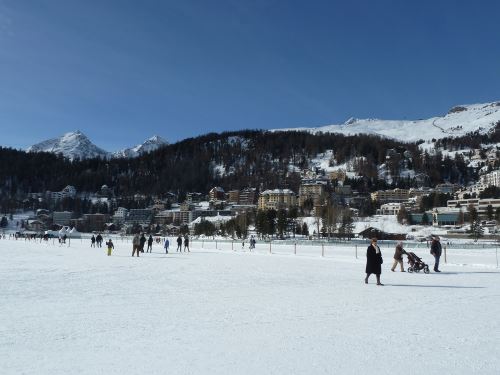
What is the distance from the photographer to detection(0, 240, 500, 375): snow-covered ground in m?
4.93

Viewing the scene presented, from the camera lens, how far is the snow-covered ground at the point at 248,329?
4.93 metres

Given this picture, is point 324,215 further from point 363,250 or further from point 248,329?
point 248,329

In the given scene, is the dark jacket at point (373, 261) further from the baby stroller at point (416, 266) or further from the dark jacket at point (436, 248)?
the dark jacket at point (436, 248)

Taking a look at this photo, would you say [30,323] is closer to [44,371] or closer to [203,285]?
[44,371]

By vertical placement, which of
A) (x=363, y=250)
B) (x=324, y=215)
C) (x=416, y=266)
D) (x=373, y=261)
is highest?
(x=324, y=215)

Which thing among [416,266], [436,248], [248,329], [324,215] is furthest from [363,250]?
[324,215]

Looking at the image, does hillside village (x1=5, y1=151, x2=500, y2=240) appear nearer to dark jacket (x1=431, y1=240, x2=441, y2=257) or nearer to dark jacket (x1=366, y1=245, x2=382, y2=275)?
dark jacket (x1=431, y1=240, x2=441, y2=257)

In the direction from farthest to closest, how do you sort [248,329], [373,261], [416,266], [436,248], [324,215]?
[324,215] → [436,248] → [416,266] → [373,261] → [248,329]

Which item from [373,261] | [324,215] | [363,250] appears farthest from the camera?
[324,215]

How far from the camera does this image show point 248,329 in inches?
260

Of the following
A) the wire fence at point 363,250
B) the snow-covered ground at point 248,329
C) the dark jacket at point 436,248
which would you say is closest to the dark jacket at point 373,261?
the snow-covered ground at point 248,329

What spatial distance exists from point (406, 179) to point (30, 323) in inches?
7626

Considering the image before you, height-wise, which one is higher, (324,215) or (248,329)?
(324,215)

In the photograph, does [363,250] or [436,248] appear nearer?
[436,248]
